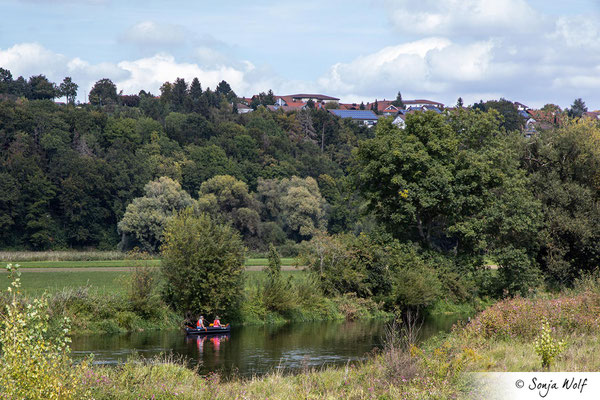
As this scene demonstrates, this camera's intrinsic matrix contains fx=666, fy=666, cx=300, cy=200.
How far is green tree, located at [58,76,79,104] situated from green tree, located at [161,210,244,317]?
313 feet

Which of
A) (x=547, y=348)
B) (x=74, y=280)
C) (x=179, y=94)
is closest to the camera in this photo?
(x=547, y=348)

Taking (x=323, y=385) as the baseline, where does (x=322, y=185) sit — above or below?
above

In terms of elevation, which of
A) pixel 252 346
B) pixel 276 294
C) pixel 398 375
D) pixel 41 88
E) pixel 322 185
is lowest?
pixel 252 346

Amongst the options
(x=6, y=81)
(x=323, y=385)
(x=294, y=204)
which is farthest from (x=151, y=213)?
(x=323, y=385)

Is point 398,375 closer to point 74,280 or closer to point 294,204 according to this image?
point 74,280

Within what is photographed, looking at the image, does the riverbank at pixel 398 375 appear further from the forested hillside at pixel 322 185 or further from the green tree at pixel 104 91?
the green tree at pixel 104 91

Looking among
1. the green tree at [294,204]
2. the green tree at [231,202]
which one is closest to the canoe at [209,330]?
the green tree at [231,202]

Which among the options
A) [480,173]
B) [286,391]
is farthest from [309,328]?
[286,391]

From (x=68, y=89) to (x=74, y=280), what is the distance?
86.3 metres

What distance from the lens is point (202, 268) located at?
35.2m

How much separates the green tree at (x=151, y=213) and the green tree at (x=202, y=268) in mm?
39825

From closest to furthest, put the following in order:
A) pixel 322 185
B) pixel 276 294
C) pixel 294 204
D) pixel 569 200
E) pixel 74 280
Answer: pixel 276 294
pixel 569 200
pixel 74 280
pixel 294 204
pixel 322 185

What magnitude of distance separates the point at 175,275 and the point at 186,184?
190ft

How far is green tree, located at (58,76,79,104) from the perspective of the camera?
122 meters
